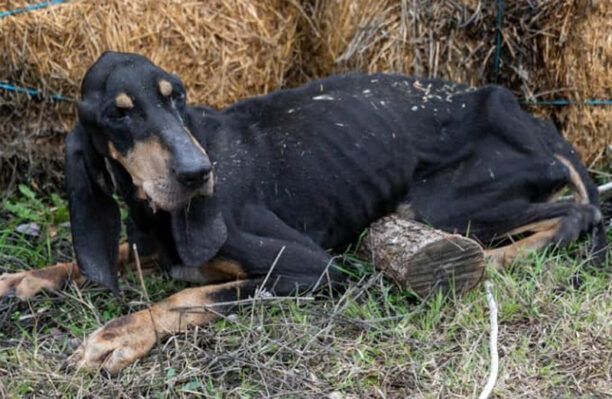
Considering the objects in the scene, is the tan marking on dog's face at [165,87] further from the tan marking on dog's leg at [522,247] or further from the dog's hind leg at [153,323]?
the tan marking on dog's leg at [522,247]

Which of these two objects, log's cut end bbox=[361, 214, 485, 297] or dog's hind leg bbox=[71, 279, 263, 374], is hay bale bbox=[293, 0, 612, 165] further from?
dog's hind leg bbox=[71, 279, 263, 374]

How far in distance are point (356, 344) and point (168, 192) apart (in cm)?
104

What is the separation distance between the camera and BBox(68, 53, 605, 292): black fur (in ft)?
15.6

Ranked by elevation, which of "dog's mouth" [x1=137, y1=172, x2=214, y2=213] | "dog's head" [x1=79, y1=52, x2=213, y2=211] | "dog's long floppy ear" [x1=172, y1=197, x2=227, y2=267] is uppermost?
"dog's head" [x1=79, y1=52, x2=213, y2=211]

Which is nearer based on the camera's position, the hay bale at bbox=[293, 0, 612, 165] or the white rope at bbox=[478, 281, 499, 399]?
the white rope at bbox=[478, 281, 499, 399]

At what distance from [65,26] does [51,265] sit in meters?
1.49

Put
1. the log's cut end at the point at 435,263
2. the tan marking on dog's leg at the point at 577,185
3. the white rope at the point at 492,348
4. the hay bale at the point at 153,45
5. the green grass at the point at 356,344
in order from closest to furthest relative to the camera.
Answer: the white rope at the point at 492,348 < the green grass at the point at 356,344 < the log's cut end at the point at 435,263 < the tan marking on dog's leg at the point at 577,185 < the hay bale at the point at 153,45

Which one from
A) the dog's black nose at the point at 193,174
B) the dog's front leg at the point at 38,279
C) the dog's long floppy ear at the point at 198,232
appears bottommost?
the dog's front leg at the point at 38,279

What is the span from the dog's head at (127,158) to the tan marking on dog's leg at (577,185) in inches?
80.4

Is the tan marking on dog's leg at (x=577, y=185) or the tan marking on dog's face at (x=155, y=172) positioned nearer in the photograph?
the tan marking on dog's face at (x=155, y=172)

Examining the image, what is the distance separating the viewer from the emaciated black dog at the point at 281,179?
4184 millimetres

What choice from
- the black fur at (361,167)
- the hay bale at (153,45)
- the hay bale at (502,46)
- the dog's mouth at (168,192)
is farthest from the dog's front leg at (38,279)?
the hay bale at (502,46)

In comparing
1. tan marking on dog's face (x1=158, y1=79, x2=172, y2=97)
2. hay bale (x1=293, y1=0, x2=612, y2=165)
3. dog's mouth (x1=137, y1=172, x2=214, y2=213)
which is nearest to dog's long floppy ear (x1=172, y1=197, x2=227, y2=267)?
dog's mouth (x1=137, y1=172, x2=214, y2=213)

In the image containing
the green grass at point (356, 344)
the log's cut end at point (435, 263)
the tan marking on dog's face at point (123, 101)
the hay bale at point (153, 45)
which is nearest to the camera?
the green grass at point (356, 344)
